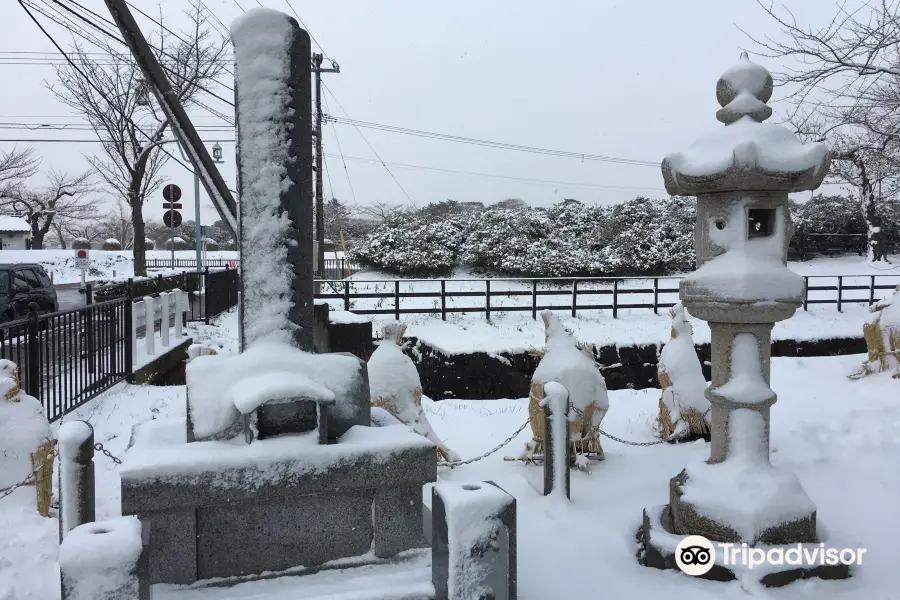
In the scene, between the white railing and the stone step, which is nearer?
the stone step

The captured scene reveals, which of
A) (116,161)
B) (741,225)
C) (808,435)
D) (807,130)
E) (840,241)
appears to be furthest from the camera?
(840,241)

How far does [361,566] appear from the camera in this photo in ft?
10.7

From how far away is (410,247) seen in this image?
75.2 feet

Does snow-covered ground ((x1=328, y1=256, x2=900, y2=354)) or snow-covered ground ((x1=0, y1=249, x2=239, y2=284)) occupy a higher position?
snow-covered ground ((x1=0, y1=249, x2=239, y2=284))

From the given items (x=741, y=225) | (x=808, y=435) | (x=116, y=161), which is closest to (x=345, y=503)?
(x=741, y=225)

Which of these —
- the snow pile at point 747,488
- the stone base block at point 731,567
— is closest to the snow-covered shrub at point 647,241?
the snow pile at point 747,488

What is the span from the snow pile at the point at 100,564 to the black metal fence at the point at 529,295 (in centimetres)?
1226

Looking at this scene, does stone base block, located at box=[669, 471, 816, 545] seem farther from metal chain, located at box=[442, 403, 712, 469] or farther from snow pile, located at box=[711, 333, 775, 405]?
metal chain, located at box=[442, 403, 712, 469]

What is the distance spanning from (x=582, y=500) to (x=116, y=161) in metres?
25.9

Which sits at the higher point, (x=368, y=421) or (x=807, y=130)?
(x=807, y=130)

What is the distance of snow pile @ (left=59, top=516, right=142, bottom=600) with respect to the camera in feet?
7.20

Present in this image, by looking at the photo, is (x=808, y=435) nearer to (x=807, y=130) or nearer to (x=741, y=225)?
(x=741, y=225)

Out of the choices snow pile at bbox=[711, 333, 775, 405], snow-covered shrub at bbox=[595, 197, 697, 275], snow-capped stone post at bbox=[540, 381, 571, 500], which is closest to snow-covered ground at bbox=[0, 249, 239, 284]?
snow-covered shrub at bbox=[595, 197, 697, 275]

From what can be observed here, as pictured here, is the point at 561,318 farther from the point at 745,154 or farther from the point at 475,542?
the point at 475,542
